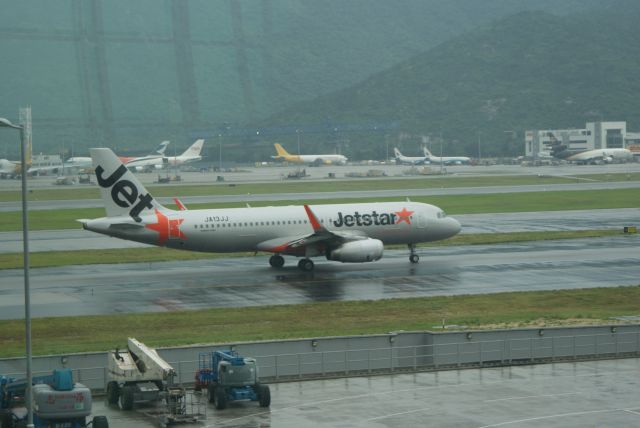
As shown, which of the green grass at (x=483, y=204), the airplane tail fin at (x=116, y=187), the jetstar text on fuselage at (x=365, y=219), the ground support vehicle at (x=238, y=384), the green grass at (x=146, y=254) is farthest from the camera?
the green grass at (x=483, y=204)

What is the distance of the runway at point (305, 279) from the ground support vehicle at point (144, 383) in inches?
703

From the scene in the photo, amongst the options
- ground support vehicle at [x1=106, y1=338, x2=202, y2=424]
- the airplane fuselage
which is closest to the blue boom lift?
ground support vehicle at [x1=106, y1=338, x2=202, y2=424]

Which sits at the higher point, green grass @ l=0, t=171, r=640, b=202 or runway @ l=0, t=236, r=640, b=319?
green grass @ l=0, t=171, r=640, b=202

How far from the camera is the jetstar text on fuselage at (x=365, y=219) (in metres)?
72.1

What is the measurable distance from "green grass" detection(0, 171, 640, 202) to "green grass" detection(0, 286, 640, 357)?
88.8 metres

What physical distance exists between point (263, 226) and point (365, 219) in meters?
7.36

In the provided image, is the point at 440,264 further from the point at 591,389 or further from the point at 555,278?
the point at 591,389

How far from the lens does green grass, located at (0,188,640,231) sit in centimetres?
11112

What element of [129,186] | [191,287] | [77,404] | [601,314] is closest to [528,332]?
[601,314]

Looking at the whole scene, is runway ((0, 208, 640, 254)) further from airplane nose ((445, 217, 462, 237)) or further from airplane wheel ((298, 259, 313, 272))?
airplane wheel ((298, 259, 313, 272))

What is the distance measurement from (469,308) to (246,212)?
20.9 meters

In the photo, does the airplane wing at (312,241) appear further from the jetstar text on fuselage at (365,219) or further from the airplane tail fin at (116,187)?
the airplane tail fin at (116,187)

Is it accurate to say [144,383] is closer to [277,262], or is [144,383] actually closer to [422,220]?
[277,262]

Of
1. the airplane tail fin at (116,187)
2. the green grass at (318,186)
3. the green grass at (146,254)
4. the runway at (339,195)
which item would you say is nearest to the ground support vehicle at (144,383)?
the airplane tail fin at (116,187)
